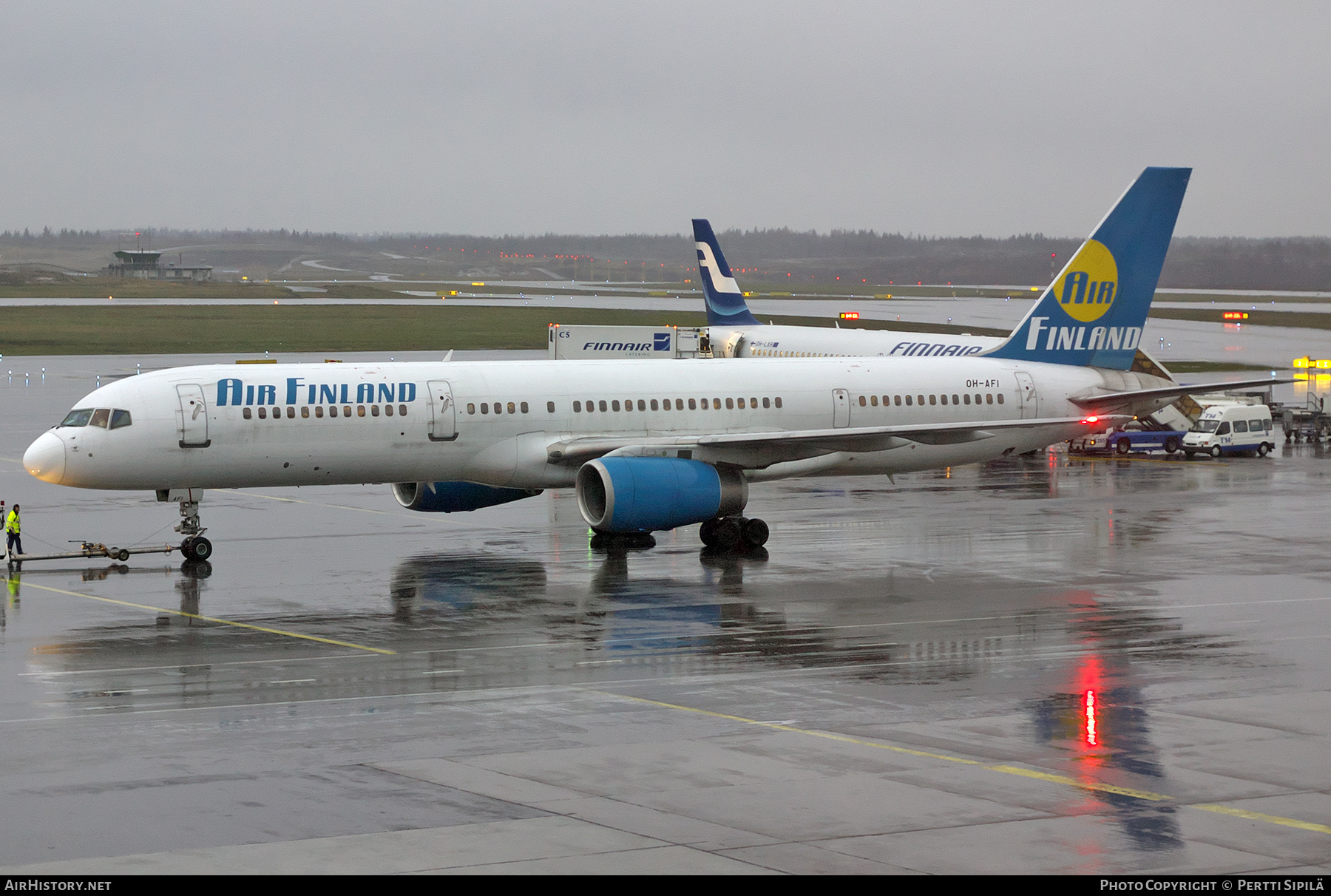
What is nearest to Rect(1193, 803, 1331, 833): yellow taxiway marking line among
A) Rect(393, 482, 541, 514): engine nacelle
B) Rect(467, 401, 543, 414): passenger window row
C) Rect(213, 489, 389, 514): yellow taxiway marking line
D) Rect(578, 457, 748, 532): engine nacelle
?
Rect(578, 457, 748, 532): engine nacelle

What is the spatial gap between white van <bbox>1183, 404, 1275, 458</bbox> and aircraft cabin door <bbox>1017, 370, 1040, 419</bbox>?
20160mm

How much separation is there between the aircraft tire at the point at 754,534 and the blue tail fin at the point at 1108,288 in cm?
1012

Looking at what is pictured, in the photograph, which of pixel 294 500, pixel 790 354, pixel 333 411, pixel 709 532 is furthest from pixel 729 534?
pixel 790 354

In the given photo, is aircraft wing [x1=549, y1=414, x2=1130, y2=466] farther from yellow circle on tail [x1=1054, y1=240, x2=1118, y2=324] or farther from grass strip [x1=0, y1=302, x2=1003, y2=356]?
grass strip [x1=0, y1=302, x2=1003, y2=356]

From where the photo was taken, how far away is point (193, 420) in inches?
1268

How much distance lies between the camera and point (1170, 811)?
50.3 ft

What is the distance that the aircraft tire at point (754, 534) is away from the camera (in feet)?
115

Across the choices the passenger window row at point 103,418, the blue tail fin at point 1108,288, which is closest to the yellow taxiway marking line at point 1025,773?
the passenger window row at point 103,418

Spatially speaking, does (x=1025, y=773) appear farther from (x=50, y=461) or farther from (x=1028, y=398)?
(x=1028, y=398)

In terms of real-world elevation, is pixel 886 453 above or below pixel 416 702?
above

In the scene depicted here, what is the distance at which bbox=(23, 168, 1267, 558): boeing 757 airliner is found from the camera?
3247cm
